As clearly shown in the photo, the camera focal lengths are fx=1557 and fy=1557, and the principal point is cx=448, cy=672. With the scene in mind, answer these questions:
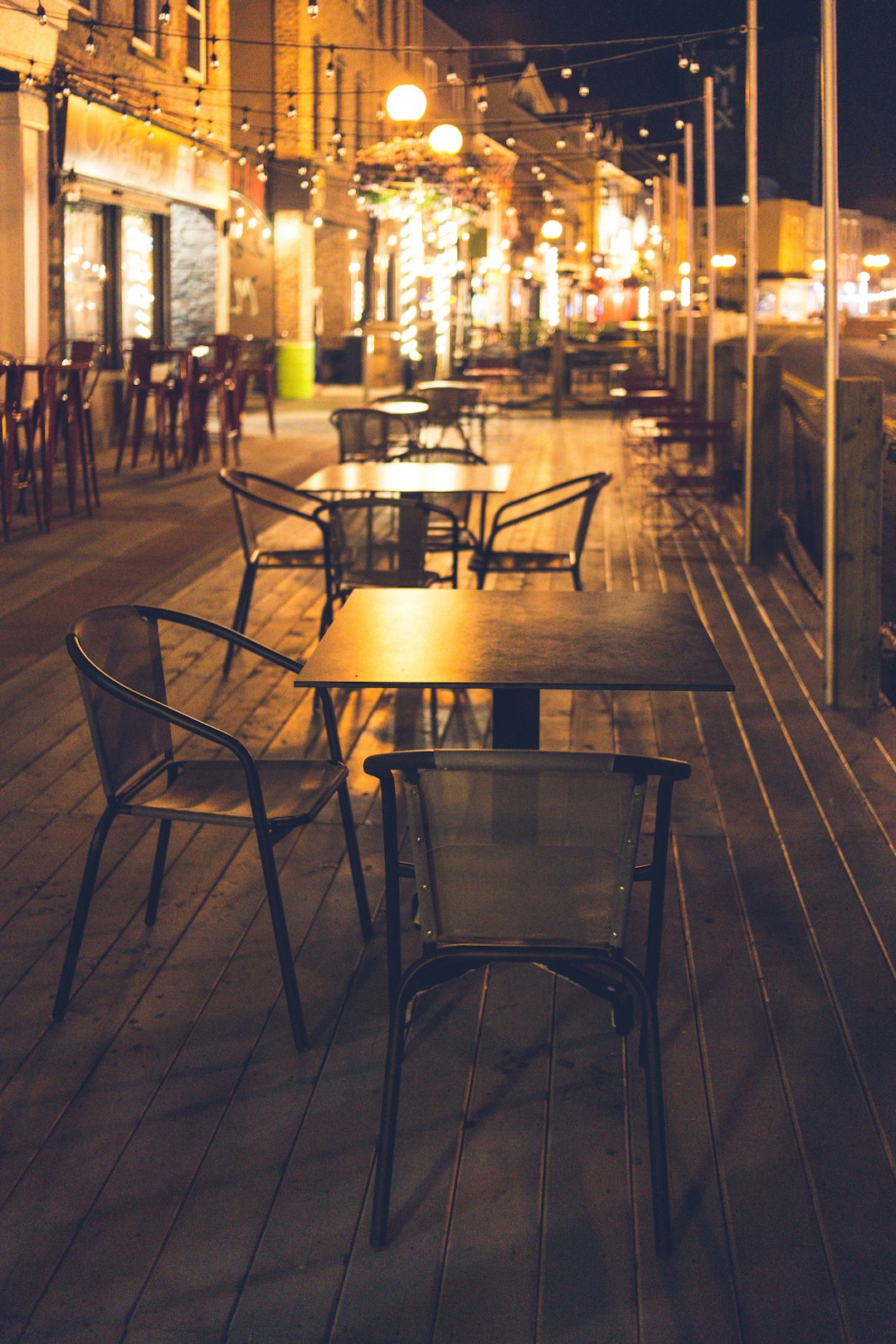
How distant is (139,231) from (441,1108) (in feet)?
48.0

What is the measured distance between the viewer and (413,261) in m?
22.3

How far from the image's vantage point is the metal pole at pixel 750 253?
856cm

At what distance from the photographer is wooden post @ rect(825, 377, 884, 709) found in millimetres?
5812

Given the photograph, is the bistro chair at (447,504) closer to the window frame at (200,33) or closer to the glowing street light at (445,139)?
the glowing street light at (445,139)

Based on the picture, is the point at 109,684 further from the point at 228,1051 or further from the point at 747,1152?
the point at 747,1152

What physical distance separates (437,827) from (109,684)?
899mm

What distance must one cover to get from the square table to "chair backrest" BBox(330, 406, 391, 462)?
5244 mm

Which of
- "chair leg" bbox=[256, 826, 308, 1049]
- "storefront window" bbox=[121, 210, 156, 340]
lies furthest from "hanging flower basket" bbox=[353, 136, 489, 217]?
"chair leg" bbox=[256, 826, 308, 1049]

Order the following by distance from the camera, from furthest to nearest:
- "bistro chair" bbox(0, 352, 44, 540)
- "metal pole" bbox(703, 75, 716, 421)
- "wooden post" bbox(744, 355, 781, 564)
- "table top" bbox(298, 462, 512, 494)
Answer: "metal pole" bbox(703, 75, 716, 421)
"bistro chair" bbox(0, 352, 44, 540)
"wooden post" bbox(744, 355, 781, 564)
"table top" bbox(298, 462, 512, 494)

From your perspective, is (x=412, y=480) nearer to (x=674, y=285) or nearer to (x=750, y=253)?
(x=750, y=253)

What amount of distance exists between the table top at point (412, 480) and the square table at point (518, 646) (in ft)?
8.10

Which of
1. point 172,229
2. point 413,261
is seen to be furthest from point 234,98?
point 172,229

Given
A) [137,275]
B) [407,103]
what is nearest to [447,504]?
[407,103]

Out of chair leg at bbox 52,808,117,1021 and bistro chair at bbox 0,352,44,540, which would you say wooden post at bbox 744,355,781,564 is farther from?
chair leg at bbox 52,808,117,1021
